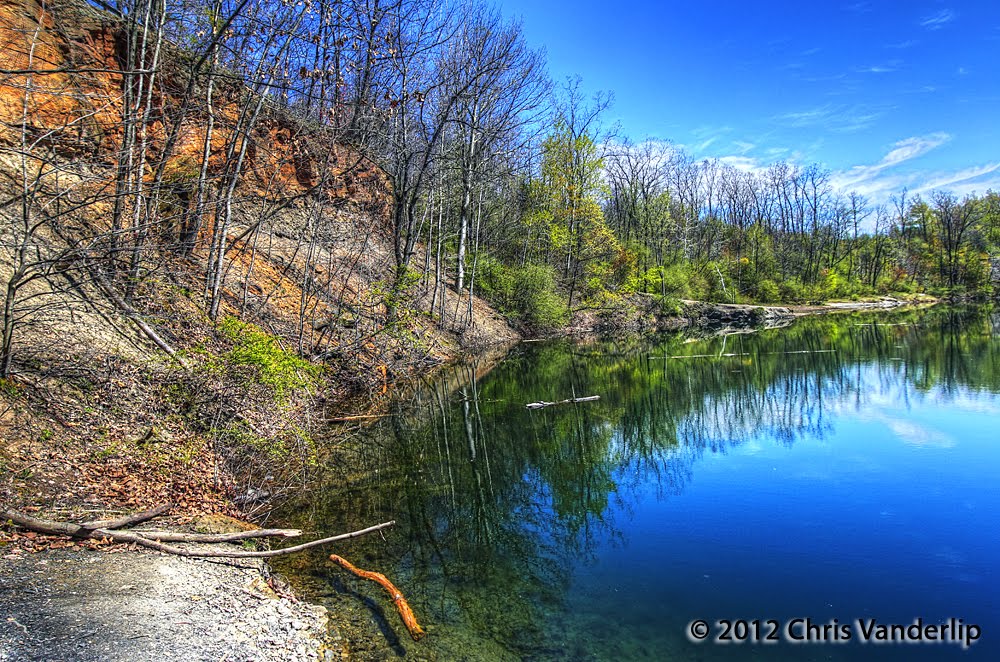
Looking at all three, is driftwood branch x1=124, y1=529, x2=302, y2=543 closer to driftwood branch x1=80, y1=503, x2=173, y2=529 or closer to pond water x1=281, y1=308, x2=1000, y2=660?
driftwood branch x1=80, y1=503, x2=173, y2=529

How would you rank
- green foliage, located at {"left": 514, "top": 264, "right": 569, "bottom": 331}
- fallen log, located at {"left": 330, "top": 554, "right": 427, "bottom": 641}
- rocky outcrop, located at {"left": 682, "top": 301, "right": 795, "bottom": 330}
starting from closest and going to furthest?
fallen log, located at {"left": 330, "top": 554, "right": 427, "bottom": 641}
green foliage, located at {"left": 514, "top": 264, "right": 569, "bottom": 331}
rocky outcrop, located at {"left": 682, "top": 301, "right": 795, "bottom": 330}

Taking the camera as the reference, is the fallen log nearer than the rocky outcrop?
Yes

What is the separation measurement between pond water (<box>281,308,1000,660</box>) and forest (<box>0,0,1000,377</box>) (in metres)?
4.40

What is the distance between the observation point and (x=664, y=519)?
8055 mm

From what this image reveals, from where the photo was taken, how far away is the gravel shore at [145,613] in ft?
13.1

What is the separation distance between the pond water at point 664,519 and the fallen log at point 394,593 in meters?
0.11

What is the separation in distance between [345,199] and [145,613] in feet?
28.4

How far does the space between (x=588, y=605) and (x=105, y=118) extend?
14.9 meters

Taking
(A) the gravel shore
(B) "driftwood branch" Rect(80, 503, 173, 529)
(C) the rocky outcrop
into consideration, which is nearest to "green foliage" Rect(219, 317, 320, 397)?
(B) "driftwood branch" Rect(80, 503, 173, 529)

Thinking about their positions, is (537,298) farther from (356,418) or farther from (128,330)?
(128,330)

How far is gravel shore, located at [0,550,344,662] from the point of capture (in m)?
3.99

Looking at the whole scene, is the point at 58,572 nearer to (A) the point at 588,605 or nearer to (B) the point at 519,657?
(B) the point at 519,657

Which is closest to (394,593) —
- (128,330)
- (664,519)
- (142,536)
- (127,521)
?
(142,536)

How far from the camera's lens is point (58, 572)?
4.72m
